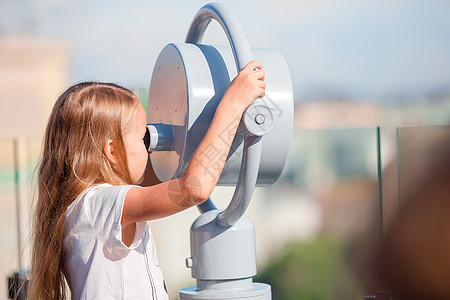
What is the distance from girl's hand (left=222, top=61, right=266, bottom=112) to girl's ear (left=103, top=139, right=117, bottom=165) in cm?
20

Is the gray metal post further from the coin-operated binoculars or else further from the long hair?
the long hair

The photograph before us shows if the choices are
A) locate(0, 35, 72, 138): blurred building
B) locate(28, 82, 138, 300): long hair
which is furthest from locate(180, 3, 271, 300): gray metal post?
locate(0, 35, 72, 138): blurred building

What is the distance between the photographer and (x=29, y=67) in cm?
931

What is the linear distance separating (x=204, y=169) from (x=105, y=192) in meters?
0.16

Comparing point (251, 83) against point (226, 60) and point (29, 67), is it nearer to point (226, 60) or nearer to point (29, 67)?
point (226, 60)

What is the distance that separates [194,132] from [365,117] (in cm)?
699

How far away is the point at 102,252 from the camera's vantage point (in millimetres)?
810

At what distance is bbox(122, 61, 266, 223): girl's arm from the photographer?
75 centimetres

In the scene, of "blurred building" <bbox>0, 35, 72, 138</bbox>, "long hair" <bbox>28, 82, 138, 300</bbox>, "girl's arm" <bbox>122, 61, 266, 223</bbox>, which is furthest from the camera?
"blurred building" <bbox>0, 35, 72, 138</bbox>

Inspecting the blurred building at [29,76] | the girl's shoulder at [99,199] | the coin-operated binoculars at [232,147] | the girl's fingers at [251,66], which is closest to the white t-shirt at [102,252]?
the girl's shoulder at [99,199]

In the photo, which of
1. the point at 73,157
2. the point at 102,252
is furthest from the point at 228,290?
the point at 73,157

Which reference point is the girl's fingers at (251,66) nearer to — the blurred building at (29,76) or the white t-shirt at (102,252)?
the white t-shirt at (102,252)

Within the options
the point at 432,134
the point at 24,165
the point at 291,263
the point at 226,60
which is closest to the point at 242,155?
the point at 226,60

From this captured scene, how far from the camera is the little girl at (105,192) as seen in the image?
30.2 inches
